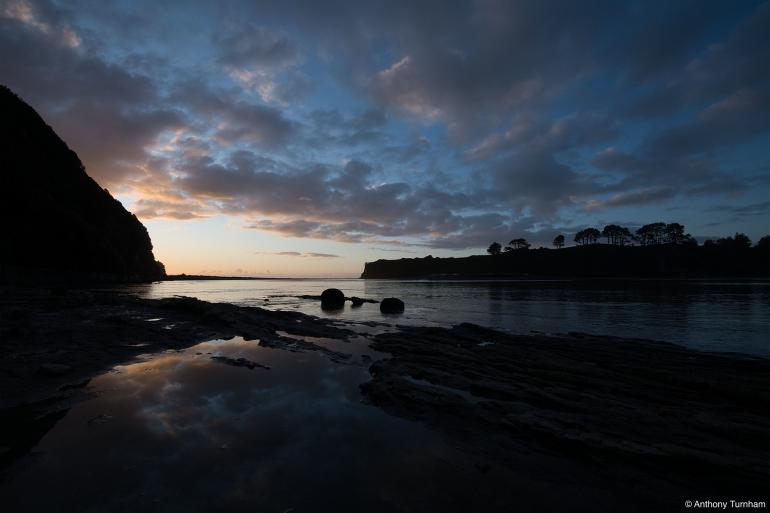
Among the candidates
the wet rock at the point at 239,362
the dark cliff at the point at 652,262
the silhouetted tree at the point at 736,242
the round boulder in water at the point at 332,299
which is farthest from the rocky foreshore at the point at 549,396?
the silhouetted tree at the point at 736,242

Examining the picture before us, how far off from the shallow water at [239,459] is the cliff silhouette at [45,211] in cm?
7042

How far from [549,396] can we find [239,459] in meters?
8.44

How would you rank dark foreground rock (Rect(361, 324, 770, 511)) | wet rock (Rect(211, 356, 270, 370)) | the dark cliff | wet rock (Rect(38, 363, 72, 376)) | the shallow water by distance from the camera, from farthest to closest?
the dark cliff
wet rock (Rect(211, 356, 270, 370))
wet rock (Rect(38, 363, 72, 376))
dark foreground rock (Rect(361, 324, 770, 511))
the shallow water

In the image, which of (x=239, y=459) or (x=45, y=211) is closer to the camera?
(x=239, y=459)

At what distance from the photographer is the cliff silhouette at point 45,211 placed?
60031 mm

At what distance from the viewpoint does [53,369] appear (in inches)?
410

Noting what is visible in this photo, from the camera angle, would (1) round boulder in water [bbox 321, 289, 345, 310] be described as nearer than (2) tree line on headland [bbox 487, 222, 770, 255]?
Yes

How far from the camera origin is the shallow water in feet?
16.3

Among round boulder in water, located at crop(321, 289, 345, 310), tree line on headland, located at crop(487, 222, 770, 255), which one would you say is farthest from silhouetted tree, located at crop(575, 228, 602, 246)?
round boulder in water, located at crop(321, 289, 345, 310)

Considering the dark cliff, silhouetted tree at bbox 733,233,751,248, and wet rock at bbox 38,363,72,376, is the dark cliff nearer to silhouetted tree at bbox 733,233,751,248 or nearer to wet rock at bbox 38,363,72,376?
silhouetted tree at bbox 733,233,751,248

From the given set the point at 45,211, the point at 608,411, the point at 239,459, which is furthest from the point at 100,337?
the point at 45,211

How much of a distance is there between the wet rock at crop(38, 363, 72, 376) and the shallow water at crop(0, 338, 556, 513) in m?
1.53

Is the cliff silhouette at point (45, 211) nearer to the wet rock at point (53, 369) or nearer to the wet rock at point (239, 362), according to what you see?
the wet rock at point (53, 369)

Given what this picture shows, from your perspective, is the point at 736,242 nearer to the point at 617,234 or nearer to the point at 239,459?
the point at 617,234
